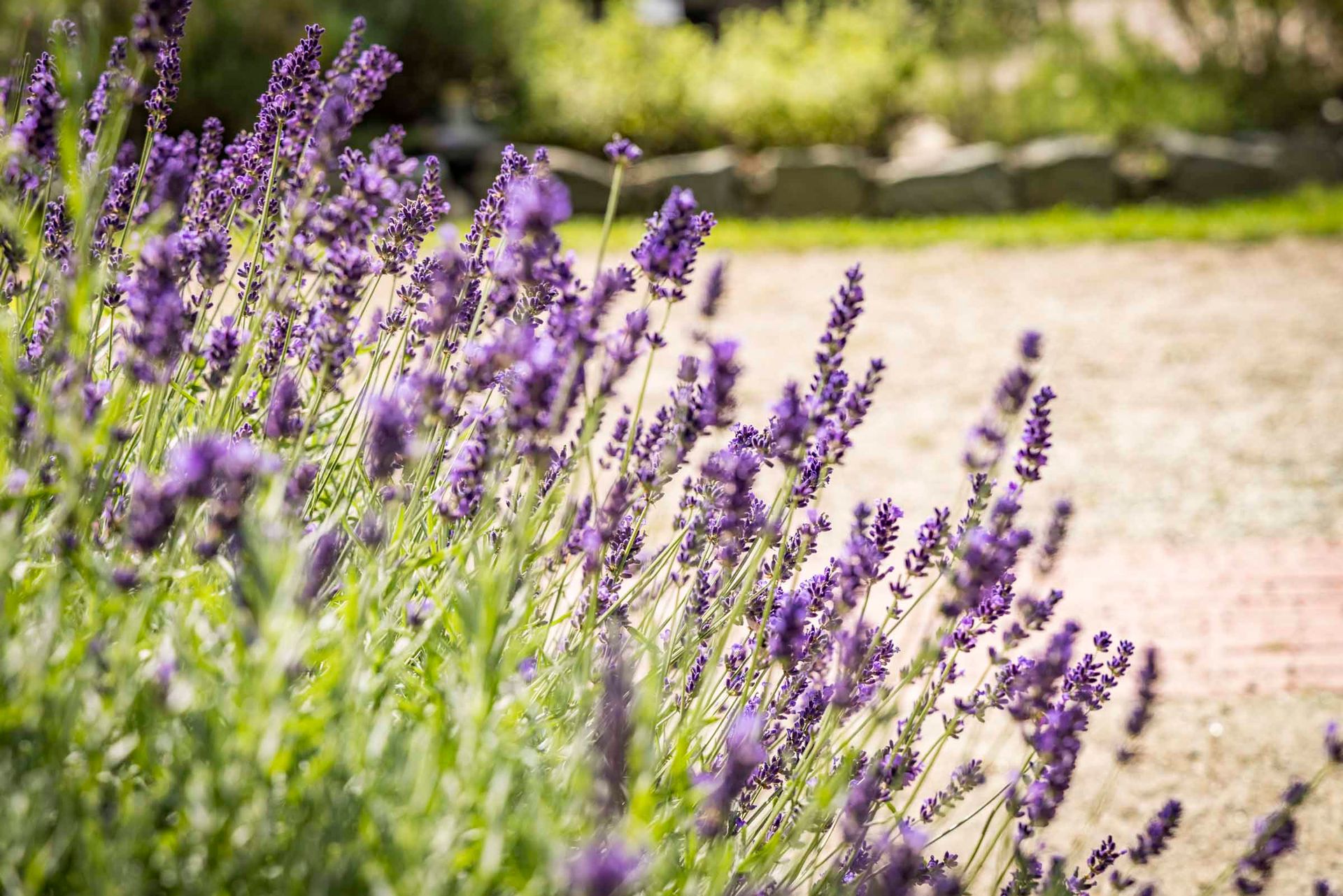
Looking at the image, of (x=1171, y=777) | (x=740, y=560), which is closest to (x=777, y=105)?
(x=1171, y=777)


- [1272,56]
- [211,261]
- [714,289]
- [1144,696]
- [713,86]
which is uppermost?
[211,261]

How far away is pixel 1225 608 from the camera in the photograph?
4.07 meters

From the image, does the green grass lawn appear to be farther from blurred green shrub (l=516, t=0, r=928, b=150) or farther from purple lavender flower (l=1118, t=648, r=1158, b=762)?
purple lavender flower (l=1118, t=648, r=1158, b=762)

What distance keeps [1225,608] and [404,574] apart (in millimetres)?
3391

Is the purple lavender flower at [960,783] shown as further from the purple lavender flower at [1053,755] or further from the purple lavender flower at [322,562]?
the purple lavender flower at [322,562]

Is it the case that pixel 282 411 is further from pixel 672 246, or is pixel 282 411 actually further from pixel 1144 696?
pixel 1144 696

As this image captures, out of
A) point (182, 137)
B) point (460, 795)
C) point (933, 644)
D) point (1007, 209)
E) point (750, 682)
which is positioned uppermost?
point (182, 137)

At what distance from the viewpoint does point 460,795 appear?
1152mm

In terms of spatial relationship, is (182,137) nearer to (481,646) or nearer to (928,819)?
(481,646)

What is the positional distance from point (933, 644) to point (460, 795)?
2.13ft

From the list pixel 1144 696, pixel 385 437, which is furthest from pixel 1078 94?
pixel 385 437

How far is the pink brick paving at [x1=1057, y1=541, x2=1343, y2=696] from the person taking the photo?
3.64 meters

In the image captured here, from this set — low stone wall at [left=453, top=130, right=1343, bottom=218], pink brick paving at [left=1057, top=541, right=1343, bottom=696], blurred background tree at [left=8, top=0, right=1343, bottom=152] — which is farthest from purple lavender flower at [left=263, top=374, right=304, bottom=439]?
blurred background tree at [left=8, top=0, right=1343, bottom=152]

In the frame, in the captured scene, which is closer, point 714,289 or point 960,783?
point 714,289
